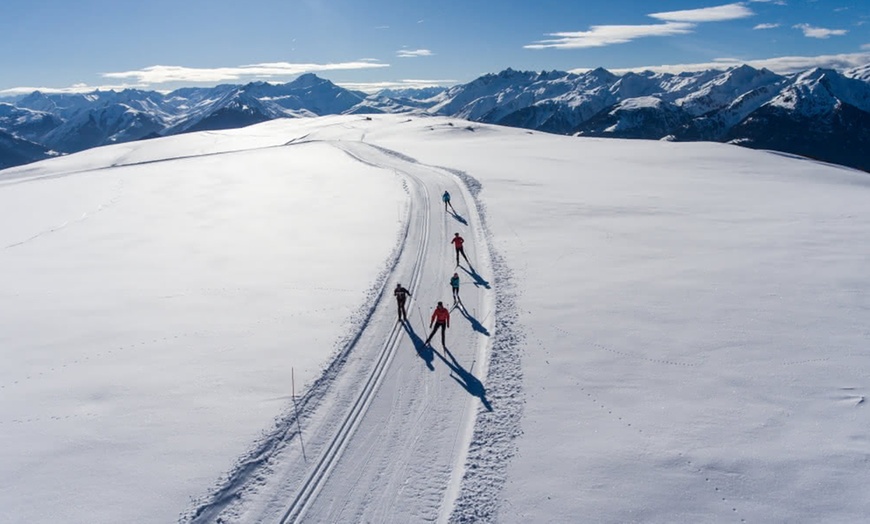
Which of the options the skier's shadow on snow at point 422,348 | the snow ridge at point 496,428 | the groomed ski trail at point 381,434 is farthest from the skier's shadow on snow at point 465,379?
the skier's shadow on snow at point 422,348

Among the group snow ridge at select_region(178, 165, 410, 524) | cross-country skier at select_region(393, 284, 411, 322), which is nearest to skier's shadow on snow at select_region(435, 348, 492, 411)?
cross-country skier at select_region(393, 284, 411, 322)

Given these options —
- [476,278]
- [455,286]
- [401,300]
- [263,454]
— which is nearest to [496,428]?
[263,454]

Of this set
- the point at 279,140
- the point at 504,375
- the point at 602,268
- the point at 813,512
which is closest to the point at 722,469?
the point at 813,512

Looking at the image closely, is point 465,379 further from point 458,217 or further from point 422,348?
point 458,217

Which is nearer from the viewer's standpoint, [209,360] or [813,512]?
[813,512]

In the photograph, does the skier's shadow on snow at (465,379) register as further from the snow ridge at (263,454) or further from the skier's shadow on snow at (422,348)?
the snow ridge at (263,454)

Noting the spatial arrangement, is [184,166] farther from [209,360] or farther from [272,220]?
[209,360]

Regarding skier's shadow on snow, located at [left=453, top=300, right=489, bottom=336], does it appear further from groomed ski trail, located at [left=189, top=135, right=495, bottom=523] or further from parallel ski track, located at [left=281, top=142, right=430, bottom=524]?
parallel ski track, located at [left=281, top=142, right=430, bottom=524]
